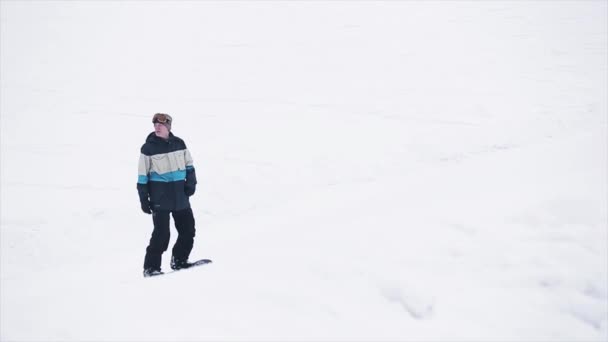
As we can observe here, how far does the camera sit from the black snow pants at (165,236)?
4.48 metres

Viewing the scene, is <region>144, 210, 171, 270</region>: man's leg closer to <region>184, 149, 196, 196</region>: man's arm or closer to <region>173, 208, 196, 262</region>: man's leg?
<region>173, 208, 196, 262</region>: man's leg

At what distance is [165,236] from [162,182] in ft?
1.95

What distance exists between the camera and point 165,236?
4527mm

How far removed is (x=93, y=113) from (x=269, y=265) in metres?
9.86

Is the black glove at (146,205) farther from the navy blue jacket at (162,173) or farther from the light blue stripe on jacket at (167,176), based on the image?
the light blue stripe on jacket at (167,176)

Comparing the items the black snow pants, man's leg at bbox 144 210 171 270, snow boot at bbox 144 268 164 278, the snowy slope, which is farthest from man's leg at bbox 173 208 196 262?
the snowy slope

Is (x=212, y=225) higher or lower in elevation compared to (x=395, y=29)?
lower

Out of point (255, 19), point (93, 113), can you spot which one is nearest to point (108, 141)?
point (93, 113)

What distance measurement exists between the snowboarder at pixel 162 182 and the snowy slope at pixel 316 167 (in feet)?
2.01

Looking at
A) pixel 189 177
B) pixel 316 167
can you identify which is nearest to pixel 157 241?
pixel 189 177

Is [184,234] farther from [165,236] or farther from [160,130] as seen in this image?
[160,130]

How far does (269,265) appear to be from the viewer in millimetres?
3854

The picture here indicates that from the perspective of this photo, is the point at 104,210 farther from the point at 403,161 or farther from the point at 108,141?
the point at 403,161

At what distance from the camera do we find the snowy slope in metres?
3.42
